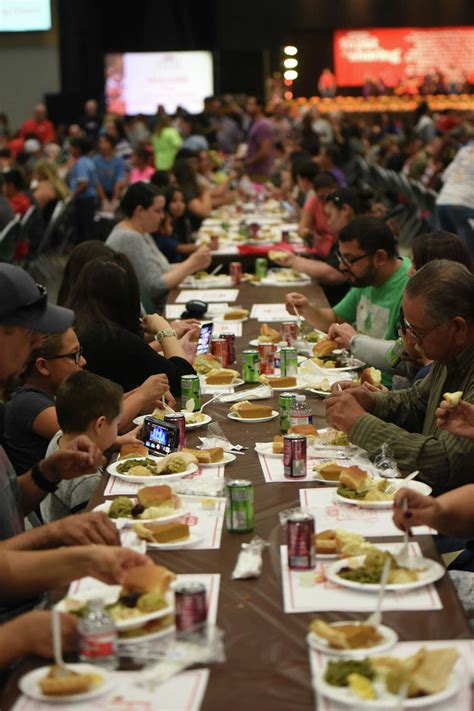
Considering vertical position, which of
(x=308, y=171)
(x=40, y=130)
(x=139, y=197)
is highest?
(x=139, y=197)

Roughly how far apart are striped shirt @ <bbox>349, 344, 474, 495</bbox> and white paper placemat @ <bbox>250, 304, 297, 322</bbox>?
1.87 meters

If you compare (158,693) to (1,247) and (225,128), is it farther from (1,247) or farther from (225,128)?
(225,128)

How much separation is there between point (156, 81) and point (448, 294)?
19.9m

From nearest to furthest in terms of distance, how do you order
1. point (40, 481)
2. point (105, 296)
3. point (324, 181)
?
point (40, 481) → point (105, 296) → point (324, 181)

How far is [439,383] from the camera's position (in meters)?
3.24

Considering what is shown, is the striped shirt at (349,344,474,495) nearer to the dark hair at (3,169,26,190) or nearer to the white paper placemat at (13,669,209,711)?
the white paper placemat at (13,669,209,711)

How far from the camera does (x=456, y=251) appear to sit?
13.2 feet

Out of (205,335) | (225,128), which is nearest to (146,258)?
(205,335)

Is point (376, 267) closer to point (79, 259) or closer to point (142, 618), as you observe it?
point (79, 259)

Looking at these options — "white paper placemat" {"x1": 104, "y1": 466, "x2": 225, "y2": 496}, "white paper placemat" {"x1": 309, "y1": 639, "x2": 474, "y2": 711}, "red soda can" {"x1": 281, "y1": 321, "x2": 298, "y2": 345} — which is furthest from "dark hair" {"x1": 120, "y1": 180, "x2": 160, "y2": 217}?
"white paper placemat" {"x1": 309, "y1": 639, "x2": 474, "y2": 711}

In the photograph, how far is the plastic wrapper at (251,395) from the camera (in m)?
3.73

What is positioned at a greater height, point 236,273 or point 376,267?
point 376,267

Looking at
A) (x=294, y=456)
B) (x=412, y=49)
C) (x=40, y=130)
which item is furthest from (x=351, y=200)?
(x=412, y=49)

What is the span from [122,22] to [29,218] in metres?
14.9
